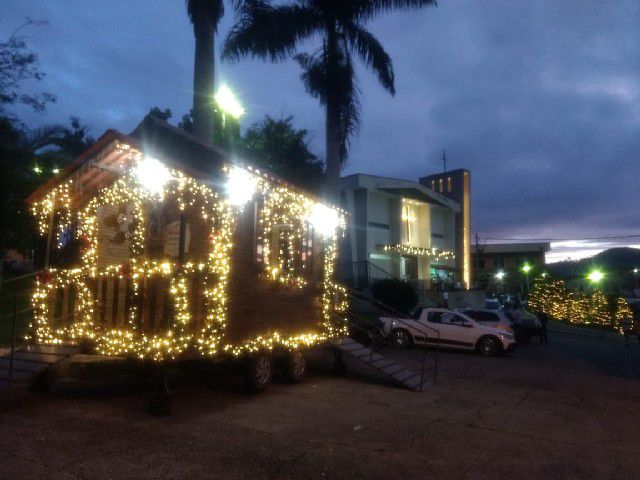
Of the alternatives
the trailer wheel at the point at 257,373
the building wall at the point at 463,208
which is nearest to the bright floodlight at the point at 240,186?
the trailer wheel at the point at 257,373

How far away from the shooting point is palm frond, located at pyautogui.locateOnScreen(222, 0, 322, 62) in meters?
18.7

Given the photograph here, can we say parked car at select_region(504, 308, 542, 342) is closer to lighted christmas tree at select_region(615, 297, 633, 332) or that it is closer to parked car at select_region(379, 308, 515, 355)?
parked car at select_region(379, 308, 515, 355)

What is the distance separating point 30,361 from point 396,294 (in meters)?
18.4

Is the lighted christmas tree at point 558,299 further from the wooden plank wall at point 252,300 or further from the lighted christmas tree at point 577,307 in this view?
the wooden plank wall at point 252,300

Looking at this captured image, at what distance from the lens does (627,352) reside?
22.8m

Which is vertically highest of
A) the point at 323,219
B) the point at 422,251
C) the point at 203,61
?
the point at 203,61

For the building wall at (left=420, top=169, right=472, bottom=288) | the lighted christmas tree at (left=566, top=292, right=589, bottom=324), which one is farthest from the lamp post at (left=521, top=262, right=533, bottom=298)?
the lighted christmas tree at (left=566, top=292, right=589, bottom=324)

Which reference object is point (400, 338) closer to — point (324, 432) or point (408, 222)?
point (324, 432)

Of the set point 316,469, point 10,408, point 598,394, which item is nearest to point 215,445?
point 316,469

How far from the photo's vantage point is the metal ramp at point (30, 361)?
7934 mm

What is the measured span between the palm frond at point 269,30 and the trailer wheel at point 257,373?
1236 cm

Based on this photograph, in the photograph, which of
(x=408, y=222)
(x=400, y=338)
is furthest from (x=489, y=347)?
(x=408, y=222)

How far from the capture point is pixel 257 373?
993 cm

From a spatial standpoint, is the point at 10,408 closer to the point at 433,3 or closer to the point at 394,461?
the point at 394,461
